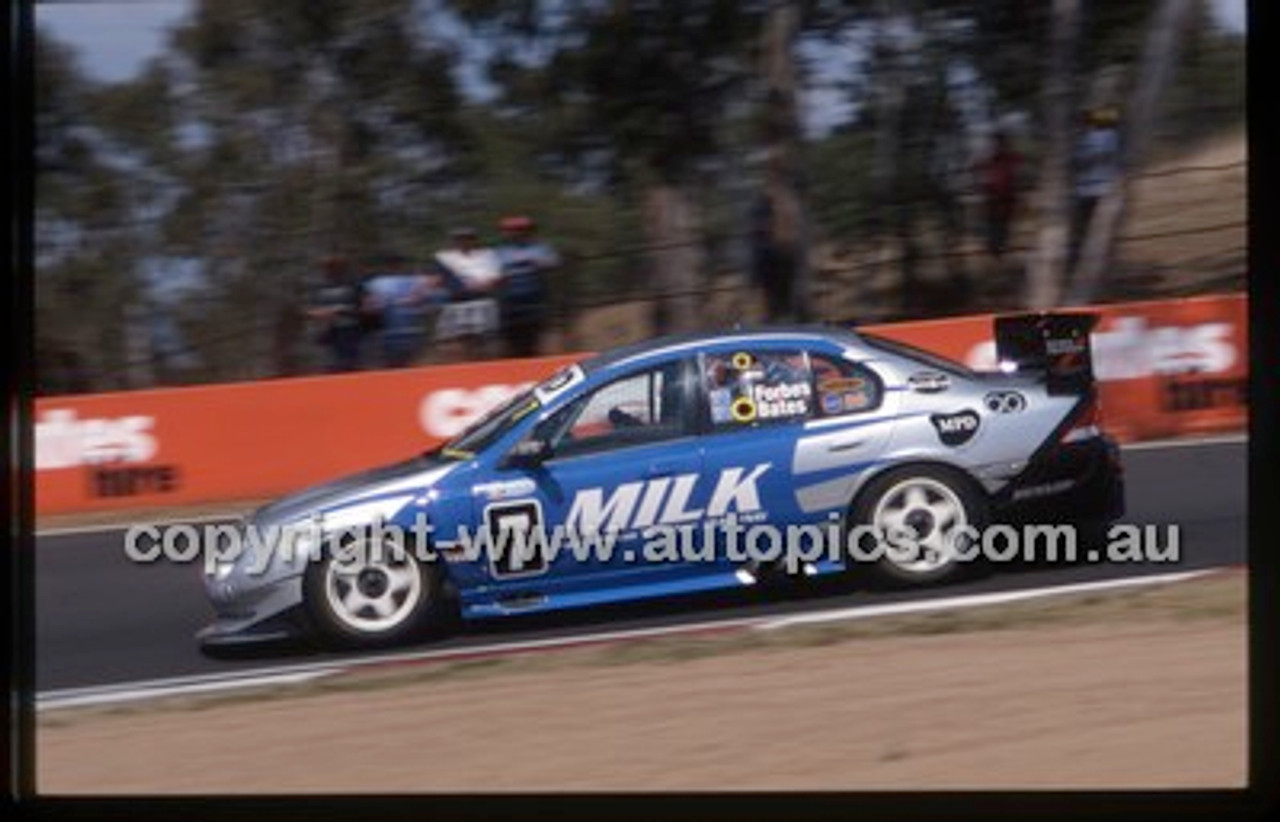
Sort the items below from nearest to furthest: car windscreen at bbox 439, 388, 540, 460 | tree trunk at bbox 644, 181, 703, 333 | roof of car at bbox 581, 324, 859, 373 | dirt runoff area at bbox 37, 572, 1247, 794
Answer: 1. dirt runoff area at bbox 37, 572, 1247, 794
2. car windscreen at bbox 439, 388, 540, 460
3. roof of car at bbox 581, 324, 859, 373
4. tree trunk at bbox 644, 181, 703, 333

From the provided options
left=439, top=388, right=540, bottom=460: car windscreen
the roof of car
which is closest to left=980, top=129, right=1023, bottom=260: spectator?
the roof of car

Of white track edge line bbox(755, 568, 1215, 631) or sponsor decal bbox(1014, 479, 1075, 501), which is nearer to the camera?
white track edge line bbox(755, 568, 1215, 631)

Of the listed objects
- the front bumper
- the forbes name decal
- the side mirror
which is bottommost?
the front bumper

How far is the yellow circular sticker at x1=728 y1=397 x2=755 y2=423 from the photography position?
936 cm

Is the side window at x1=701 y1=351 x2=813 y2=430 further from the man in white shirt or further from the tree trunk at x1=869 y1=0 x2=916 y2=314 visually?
the tree trunk at x1=869 y1=0 x2=916 y2=314

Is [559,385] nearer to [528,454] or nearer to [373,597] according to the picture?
[528,454]

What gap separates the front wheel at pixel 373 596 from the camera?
30.3 ft

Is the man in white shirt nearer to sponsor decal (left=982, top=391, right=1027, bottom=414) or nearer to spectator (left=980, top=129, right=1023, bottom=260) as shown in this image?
spectator (left=980, top=129, right=1023, bottom=260)

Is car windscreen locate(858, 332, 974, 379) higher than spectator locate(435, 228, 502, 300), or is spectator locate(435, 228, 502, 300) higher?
spectator locate(435, 228, 502, 300)

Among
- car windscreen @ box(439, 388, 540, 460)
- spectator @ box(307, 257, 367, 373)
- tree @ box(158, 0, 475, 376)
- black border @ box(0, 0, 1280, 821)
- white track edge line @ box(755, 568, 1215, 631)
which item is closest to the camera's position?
black border @ box(0, 0, 1280, 821)

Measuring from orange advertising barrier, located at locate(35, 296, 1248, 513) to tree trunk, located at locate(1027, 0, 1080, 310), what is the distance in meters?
1.43

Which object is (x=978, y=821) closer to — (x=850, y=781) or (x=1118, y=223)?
(x=850, y=781)

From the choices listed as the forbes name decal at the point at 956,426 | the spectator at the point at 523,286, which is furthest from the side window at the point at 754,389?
the spectator at the point at 523,286

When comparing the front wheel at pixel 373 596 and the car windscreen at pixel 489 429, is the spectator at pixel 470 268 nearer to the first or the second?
the car windscreen at pixel 489 429
